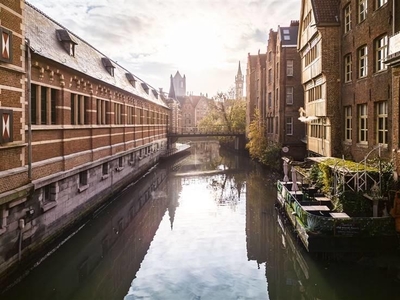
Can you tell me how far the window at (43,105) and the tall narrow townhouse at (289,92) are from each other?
71.0ft

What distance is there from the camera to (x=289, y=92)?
32656 mm

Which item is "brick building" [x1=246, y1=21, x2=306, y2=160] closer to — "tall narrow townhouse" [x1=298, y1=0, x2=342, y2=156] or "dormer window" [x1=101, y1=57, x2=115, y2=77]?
"tall narrow townhouse" [x1=298, y1=0, x2=342, y2=156]

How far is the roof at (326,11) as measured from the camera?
18.3 m

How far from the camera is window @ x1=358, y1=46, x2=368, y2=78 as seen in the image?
50.9 ft

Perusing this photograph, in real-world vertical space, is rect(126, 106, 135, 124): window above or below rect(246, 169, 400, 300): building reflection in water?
above

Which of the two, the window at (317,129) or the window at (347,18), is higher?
the window at (347,18)

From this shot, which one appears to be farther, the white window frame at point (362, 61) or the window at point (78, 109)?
the window at point (78, 109)

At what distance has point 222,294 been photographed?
9.39 metres

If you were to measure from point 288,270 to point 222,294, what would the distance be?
284cm

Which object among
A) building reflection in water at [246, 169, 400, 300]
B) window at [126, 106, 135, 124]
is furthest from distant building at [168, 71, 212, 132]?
building reflection in water at [246, 169, 400, 300]

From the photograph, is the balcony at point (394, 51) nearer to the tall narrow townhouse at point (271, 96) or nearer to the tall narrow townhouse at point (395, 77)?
the tall narrow townhouse at point (395, 77)

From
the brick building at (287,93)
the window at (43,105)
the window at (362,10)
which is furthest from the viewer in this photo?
the brick building at (287,93)

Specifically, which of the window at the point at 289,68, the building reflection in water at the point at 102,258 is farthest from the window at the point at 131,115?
the window at the point at 289,68

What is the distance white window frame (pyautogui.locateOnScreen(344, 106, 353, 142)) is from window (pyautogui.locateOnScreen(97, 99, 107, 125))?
13.3 meters
